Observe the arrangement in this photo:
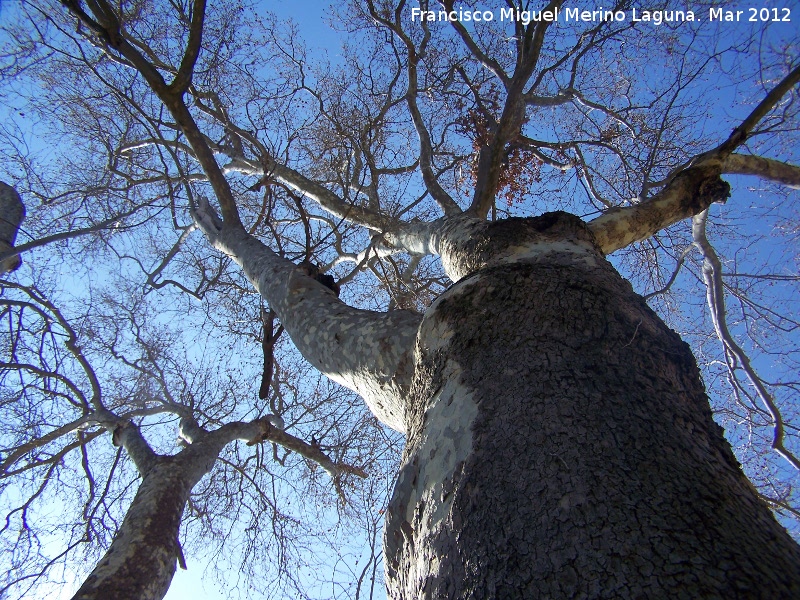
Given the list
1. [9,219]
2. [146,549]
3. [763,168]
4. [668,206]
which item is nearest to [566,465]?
[668,206]

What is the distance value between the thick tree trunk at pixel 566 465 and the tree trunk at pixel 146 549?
1778mm

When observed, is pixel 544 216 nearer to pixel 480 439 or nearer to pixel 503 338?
pixel 503 338

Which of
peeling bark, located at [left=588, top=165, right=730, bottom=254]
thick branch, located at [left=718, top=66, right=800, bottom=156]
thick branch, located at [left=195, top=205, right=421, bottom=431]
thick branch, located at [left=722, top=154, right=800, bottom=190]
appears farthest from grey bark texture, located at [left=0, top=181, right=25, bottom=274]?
thick branch, located at [left=722, top=154, right=800, bottom=190]

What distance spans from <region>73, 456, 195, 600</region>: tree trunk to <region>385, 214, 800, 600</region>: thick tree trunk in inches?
70.0

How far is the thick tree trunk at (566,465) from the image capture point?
2.14ft

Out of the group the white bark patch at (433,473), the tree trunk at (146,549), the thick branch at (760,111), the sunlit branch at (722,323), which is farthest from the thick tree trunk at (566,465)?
the sunlit branch at (722,323)

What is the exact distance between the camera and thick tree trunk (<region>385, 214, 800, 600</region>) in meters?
0.65

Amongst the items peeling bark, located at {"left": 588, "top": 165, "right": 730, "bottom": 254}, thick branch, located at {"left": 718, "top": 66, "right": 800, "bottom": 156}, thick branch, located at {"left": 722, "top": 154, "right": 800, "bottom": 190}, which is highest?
thick branch, located at {"left": 722, "top": 154, "right": 800, "bottom": 190}

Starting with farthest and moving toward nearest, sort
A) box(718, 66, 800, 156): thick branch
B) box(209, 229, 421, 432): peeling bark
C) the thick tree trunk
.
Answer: box(718, 66, 800, 156): thick branch, box(209, 229, 421, 432): peeling bark, the thick tree trunk

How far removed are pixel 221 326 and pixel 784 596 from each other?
221 inches

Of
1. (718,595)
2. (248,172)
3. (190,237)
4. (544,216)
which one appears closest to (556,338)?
(718,595)

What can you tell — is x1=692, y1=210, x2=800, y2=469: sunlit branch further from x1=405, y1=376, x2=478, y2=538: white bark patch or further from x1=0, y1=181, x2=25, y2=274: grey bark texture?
x1=0, y1=181, x2=25, y2=274: grey bark texture

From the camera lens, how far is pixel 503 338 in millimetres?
1183

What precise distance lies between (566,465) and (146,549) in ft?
7.84
